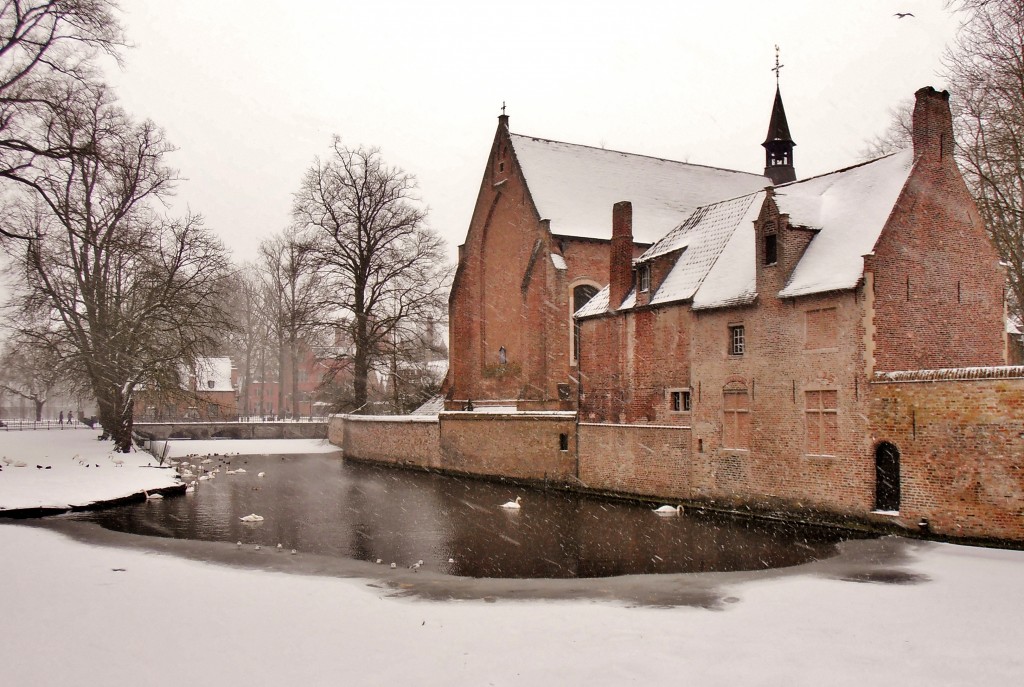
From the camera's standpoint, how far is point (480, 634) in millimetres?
9680

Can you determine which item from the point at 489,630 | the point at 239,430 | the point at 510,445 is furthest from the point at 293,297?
the point at 489,630

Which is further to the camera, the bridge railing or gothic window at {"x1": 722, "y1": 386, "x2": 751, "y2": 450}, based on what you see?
the bridge railing

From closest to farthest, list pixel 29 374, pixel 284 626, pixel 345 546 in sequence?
1. pixel 284 626
2. pixel 345 546
3. pixel 29 374

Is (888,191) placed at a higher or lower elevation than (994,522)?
higher

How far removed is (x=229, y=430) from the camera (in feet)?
180

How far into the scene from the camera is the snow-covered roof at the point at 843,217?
19.3 meters

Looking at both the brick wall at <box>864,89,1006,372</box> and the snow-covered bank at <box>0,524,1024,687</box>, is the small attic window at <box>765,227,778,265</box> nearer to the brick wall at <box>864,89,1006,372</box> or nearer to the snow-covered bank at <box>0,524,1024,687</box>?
the brick wall at <box>864,89,1006,372</box>

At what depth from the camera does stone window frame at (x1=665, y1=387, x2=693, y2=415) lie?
77.3 ft

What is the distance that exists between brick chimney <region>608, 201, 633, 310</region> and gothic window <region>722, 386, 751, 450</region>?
5.64 meters

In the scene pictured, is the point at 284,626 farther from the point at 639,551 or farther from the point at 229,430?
the point at 229,430

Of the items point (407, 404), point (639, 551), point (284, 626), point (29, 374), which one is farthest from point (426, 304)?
point (284, 626)


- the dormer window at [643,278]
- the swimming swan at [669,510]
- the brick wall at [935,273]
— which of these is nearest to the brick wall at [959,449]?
the brick wall at [935,273]

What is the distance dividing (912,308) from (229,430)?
45242mm

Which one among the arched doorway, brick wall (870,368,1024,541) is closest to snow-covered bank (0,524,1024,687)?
brick wall (870,368,1024,541)
